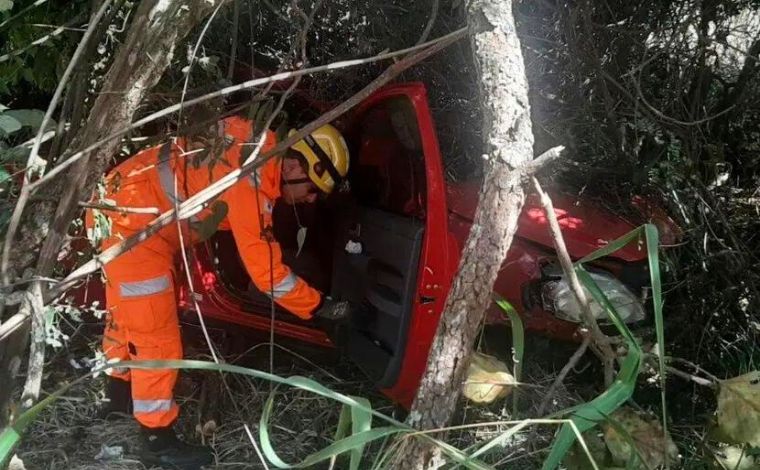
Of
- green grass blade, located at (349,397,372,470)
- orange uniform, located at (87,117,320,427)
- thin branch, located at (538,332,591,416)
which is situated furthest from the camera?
orange uniform, located at (87,117,320,427)

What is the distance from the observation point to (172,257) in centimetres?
277

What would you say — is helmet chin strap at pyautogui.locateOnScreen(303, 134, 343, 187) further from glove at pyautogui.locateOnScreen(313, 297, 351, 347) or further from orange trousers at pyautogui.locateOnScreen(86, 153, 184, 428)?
orange trousers at pyautogui.locateOnScreen(86, 153, 184, 428)

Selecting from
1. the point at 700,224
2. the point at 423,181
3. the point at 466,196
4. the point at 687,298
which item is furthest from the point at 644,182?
the point at 423,181

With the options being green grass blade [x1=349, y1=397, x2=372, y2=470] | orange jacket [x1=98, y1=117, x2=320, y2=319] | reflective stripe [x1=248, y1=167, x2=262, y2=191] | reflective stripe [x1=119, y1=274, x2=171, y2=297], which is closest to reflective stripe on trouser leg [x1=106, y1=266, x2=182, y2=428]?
reflective stripe [x1=119, y1=274, x2=171, y2=297]

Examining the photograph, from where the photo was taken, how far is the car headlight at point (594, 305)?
2418mm

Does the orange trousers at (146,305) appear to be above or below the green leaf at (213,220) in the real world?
below

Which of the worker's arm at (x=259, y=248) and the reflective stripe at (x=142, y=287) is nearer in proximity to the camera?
the worker's arm at (x=259, y=248)

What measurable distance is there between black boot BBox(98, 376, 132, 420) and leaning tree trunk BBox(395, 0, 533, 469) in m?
1.96

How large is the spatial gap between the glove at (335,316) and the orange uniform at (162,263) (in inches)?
2.8

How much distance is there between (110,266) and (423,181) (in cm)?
118

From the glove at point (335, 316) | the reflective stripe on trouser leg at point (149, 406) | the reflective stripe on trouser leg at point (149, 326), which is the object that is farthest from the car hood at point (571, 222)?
the reflective stripe on trouser leg at point (149, 406)

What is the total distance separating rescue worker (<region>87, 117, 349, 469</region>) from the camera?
246cm

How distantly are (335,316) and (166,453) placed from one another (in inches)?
33.0

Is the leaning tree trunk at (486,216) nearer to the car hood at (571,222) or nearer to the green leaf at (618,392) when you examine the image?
the green leaf at (618,392)
